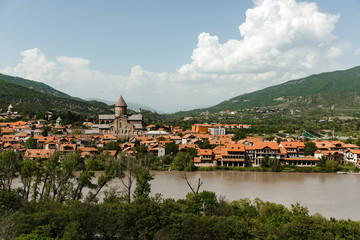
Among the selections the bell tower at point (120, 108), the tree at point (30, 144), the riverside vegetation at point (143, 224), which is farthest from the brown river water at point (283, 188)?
the bell tower at point (120, 108)

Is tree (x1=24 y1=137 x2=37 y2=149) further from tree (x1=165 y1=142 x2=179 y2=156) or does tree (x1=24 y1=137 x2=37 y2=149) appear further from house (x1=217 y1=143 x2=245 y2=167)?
house (x1=217 y1=143 x2=245 y2=167)

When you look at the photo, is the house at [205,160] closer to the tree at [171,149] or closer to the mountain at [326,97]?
the tree at [171,149]

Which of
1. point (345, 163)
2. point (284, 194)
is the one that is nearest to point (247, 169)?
point (284, 194)

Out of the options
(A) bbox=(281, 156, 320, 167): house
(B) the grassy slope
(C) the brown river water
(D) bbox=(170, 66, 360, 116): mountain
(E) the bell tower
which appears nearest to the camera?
(C) the brown river water

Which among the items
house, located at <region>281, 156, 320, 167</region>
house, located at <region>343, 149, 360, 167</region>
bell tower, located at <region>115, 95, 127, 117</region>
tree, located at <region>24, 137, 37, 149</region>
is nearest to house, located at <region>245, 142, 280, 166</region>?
house, located at <region>281, 156, 320, 167</region>

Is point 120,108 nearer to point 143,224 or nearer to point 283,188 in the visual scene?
point 283,188

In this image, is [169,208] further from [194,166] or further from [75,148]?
[75,148]

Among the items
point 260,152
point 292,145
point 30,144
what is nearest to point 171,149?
point 260,152

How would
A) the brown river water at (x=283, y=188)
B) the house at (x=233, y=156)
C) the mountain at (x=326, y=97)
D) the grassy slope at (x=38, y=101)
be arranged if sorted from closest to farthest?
the brown river water at (x=283, y=188) → the house at (x=233, y=156) → the grassy slope at (x=38, y=101) → the mountain at (x=326, y=97)
